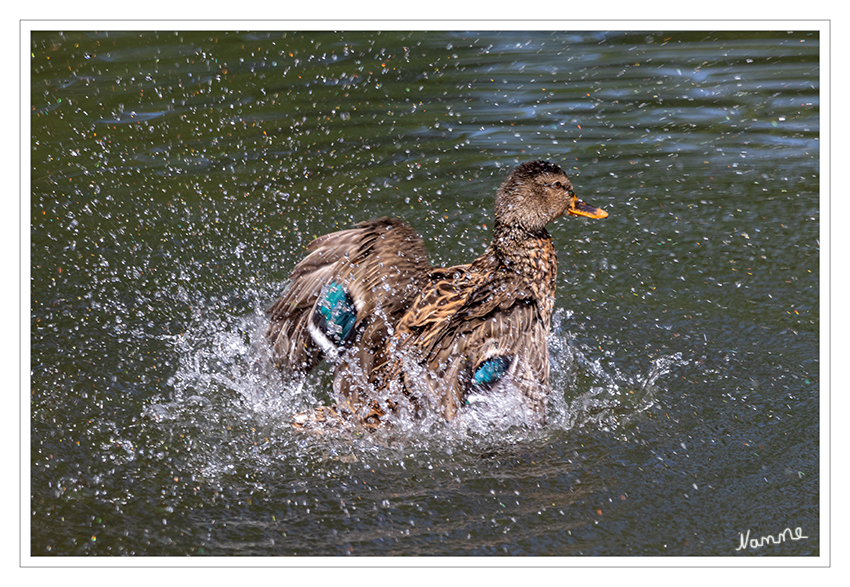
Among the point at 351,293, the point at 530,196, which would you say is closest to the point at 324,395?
the point at 351,293

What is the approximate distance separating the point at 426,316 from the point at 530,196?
2.73 feet

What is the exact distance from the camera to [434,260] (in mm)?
6168

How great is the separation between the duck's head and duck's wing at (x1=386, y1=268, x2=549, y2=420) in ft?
1.06

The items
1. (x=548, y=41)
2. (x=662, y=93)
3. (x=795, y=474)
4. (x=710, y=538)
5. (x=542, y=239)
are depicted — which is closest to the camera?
(x=710, y=538)

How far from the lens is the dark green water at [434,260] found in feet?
13.3

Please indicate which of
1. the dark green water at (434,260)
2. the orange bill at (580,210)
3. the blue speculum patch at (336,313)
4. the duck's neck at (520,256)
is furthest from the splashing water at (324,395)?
the orange bill at (580,210)

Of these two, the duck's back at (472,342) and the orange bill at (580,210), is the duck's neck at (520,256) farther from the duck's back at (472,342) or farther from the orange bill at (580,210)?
the orange bill at (580,210)

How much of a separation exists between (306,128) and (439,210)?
1749 mm

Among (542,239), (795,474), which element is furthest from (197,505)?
(795,474)

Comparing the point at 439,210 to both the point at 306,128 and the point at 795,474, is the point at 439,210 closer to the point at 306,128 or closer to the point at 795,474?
the point at 306,128

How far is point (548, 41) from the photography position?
8969mm

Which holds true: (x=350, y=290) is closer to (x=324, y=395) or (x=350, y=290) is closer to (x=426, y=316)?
(x=426, y=316)

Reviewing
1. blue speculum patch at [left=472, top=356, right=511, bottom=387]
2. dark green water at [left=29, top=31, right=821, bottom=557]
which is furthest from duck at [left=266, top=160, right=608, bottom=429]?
dark green water at [left=29, top=31, right=821, bottom=557]

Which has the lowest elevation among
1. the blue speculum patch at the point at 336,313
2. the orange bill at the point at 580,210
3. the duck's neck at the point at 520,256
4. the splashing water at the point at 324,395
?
the splashing water at the point at 324,395
